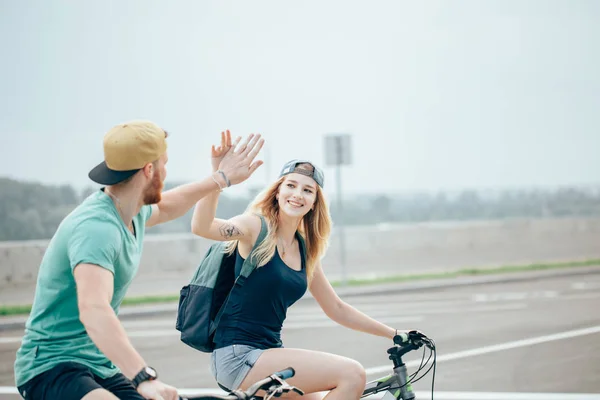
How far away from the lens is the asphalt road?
849cm

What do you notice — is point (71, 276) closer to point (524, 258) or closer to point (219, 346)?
point (219, 346)

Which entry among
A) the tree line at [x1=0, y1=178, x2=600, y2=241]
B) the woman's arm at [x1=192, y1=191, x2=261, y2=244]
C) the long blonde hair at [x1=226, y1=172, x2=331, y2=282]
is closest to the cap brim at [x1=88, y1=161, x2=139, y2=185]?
the woman's arm at [x1=192, y1=191, x2=261, y2=244]

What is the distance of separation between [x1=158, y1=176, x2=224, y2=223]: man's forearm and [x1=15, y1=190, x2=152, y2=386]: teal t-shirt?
441 mm

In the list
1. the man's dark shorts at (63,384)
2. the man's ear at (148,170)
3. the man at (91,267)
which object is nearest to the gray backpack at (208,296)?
the man at (91,267)

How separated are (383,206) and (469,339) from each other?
23.0 m

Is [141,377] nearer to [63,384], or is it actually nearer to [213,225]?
[63,384]

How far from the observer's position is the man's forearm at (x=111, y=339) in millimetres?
2803

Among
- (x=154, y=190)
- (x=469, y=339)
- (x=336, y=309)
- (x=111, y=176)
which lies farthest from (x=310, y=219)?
(x=469, y=339)

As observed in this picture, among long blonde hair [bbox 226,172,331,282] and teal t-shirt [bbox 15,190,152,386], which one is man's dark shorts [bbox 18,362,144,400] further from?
long blonde hair [bbox 226,172,331,282]

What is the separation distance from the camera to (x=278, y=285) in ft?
13.5

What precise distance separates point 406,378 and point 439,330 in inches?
305

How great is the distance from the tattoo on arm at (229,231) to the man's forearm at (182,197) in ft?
1.26

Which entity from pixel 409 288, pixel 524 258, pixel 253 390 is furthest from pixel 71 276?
pixel 524 258

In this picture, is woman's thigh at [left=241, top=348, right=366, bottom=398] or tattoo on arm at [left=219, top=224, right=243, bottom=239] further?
tattoo on arm at [left=219, top=224, right=243, bottom=239]
